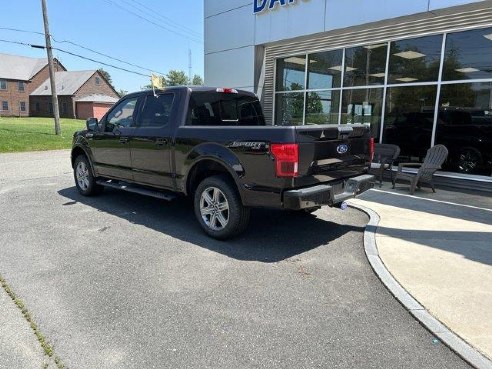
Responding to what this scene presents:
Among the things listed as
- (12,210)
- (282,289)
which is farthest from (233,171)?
(12,210)

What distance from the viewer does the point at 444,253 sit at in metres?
4.55

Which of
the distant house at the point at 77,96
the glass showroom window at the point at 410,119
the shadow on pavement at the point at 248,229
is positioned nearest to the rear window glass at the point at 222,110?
the shadow on pavement at the point at 248,229

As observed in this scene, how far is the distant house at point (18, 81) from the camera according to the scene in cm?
6300

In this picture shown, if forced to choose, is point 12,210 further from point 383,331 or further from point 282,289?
point 383,331

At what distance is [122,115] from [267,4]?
22.3 ft

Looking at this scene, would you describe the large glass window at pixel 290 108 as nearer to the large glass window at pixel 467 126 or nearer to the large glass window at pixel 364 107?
the large glass window at pixel 364 107

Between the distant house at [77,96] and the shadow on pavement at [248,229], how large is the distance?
184 ft

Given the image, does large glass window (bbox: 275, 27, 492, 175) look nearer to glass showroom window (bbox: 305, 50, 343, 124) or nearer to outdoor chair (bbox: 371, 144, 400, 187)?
glass showroom window (bbox: 305, 50, 343, 124)

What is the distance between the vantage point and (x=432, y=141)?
28.6 feet

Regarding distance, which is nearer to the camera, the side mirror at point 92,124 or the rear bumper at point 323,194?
the rear bumper at point 323,194

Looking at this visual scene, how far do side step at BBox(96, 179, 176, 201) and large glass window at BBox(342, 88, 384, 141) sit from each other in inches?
246

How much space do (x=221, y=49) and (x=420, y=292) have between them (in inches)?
446

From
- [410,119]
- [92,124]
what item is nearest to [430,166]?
[410,119]

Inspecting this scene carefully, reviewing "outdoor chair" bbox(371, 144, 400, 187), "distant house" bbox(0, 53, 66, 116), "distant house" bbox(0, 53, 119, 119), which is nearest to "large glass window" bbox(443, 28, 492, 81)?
"outdoor chair" bbox(371, 144, 400, 187)
